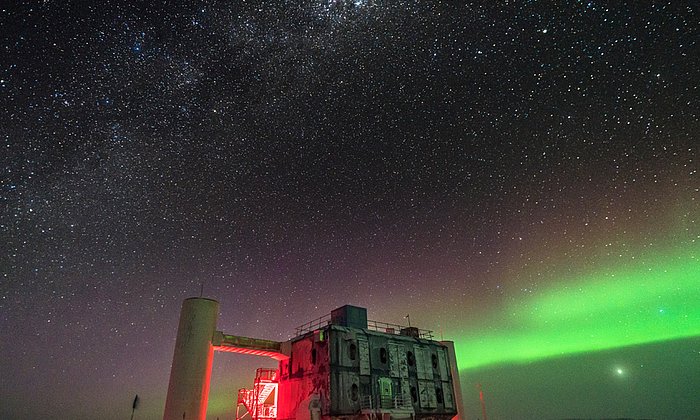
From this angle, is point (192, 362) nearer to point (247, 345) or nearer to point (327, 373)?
point (247, 345)

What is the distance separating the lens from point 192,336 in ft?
111

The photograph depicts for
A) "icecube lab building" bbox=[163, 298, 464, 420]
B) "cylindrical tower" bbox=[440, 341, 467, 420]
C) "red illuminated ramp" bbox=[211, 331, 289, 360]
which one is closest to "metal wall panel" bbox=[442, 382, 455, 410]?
"icecube lab building" bbox=[163, 298, 464, 420]

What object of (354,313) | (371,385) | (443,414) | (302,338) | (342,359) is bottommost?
(443,414)

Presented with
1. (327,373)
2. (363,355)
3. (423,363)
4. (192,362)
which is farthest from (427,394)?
(192,362)

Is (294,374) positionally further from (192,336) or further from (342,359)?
(192,336)

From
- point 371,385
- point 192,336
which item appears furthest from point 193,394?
point 371,385

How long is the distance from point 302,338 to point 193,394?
1076 centimetres

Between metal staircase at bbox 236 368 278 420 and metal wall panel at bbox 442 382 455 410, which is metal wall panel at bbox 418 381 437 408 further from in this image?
metal staircase at bbox 236 368 278 420

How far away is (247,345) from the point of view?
36.9 m

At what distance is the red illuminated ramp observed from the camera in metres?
35.4

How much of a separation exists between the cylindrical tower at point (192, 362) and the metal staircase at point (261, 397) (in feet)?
19.8

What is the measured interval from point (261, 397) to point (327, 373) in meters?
8.87

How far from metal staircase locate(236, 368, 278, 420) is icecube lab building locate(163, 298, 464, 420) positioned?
9 cm

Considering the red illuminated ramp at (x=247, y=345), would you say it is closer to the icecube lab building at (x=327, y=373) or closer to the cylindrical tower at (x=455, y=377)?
the icecube lab building at (x=327, y=373)
